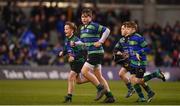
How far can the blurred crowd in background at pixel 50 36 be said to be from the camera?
101 feet

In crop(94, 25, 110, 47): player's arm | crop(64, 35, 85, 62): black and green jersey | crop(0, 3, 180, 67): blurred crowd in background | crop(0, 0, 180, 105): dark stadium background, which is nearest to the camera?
crop(94, 25, 110, 47): player's arm

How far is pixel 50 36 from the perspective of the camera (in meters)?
33.3

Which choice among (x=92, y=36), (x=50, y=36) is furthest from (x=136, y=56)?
(x=50, y=36)

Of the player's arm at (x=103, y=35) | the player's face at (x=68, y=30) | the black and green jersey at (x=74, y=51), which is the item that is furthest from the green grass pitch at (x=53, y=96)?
the player's face at (x=68, y=30)

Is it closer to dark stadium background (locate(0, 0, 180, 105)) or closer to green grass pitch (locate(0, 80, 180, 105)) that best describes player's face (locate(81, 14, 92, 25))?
green grass pitch (locate(0, 80, 180, 105))

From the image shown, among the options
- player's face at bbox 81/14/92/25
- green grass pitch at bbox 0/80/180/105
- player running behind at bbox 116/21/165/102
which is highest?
player's face at bbox 81/14/92/25

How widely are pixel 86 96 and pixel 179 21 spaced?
1611 cm

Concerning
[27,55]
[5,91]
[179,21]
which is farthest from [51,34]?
[5,91]

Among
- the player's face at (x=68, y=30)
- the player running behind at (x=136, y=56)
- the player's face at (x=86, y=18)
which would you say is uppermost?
the player's face at (x=86, y=18)

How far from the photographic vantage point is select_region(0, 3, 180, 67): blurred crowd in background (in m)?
30.9

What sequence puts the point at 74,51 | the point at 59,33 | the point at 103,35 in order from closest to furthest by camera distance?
the point at 103,35 < the point at 74,51 < the point at 59,33

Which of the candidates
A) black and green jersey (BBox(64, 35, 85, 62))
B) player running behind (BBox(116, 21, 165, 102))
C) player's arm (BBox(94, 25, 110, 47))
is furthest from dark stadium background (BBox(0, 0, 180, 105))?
player's arm (BBox(94, 25, 110, 47))

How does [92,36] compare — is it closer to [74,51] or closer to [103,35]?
[103,35]

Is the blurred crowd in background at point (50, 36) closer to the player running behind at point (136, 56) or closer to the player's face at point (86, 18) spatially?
the player running behind at point (136, 56)
